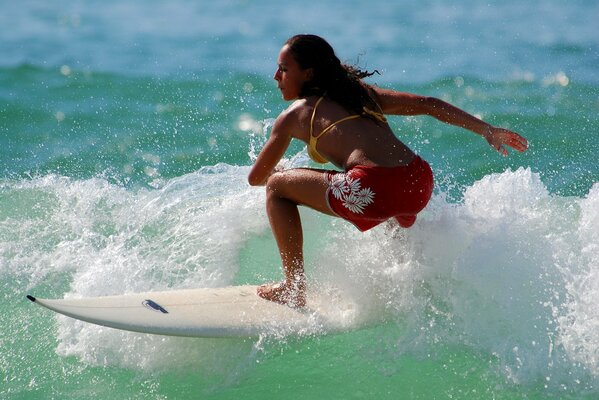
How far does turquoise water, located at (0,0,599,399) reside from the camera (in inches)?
164

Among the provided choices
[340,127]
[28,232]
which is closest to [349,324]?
[340,127]

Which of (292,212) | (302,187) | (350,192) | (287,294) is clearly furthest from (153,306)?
(350,192)

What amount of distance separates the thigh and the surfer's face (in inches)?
16.5

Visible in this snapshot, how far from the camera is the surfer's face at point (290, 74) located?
415 centimetres

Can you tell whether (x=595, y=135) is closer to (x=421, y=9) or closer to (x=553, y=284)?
(x=553, y=284)

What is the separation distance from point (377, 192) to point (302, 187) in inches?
15.7

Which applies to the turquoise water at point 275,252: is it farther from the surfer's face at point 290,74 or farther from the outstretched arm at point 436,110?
the surfer's face at point 290,74

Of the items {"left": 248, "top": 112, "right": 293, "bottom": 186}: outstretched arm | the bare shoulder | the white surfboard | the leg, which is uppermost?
the bare shoulder

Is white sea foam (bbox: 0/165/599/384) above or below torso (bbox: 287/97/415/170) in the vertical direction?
below

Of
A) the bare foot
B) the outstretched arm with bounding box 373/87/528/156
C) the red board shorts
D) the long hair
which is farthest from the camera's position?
the outstretched arm with bounding box 373/87/528/156

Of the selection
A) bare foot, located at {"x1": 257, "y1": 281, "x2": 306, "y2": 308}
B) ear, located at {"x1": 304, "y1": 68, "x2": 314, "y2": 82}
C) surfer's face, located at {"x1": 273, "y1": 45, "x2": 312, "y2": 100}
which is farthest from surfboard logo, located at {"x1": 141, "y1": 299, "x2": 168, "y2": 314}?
ear, located at {"x1": 304, "y1": 68, "x2": 314, "y2": 82}

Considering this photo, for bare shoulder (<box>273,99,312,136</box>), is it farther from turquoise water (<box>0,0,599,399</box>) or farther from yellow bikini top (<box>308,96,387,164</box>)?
turquoise water (<box>0,0,599,399</box>)

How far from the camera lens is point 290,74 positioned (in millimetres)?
4176

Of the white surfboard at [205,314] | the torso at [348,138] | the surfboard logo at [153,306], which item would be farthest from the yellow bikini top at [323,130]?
the surfboard logo at [153,306]
